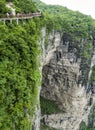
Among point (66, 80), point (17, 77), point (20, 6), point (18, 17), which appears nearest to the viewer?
point (17, 77)

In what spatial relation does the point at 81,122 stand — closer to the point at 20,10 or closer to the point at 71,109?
the point at 71,109

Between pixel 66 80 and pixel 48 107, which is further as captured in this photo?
pixel 48 107

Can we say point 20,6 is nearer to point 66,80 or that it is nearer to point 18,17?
point 18,17

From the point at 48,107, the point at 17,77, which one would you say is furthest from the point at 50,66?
the point at 17,77

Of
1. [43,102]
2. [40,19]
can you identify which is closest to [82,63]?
[43,102]

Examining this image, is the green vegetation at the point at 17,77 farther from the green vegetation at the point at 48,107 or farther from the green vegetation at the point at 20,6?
the green vegetation at the point at 48,107

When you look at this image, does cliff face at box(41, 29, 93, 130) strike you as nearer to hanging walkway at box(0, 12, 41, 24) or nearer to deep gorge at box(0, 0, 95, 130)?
deep gorge at box(0, 0, 95, 130)
